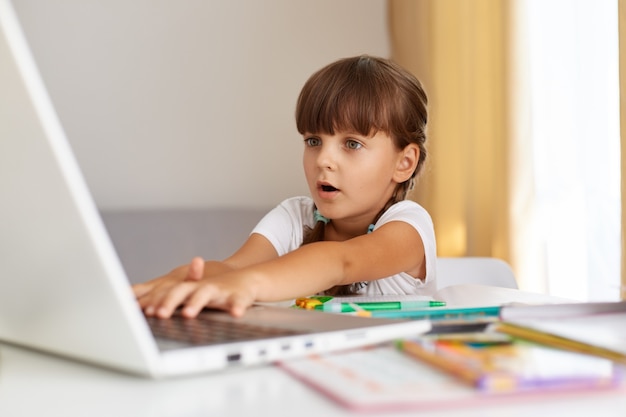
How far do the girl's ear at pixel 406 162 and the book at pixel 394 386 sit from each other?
1046 mm

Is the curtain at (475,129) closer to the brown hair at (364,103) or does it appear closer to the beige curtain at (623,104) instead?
the beige curtain at (623,104)

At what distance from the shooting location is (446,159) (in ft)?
9.06

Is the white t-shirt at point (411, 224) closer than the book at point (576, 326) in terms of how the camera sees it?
No

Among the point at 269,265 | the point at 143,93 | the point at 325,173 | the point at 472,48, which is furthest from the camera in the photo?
the point at 143,93

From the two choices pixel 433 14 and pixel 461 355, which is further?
pixel 433 14

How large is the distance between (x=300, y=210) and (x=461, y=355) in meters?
1.19

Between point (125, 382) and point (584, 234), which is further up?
point (125, 382)

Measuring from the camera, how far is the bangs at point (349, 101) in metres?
1.46

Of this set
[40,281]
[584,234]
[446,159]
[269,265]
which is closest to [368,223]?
[269,265]

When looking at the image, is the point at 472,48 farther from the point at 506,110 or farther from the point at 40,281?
the point at 40,281

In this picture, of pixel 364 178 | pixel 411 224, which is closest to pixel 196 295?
pixel 411 224

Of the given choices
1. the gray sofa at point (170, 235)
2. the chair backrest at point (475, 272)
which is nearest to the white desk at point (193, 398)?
the chair backrest at point (475, 272)

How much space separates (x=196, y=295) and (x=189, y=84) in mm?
2424

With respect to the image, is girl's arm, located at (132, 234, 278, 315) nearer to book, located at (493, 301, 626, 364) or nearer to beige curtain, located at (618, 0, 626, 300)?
book, located at (493, 301, 626, 364)
